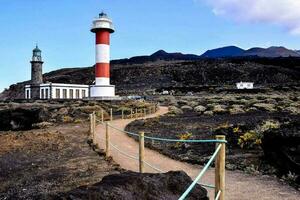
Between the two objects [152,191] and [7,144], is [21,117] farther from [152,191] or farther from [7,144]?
[152,191]

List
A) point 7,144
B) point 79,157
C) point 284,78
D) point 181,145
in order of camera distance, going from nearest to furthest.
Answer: point 79,157
point 181,145
point 7,144
point 284,78

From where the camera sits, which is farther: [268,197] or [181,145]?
[181,145]

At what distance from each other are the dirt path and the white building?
44764 millimetres

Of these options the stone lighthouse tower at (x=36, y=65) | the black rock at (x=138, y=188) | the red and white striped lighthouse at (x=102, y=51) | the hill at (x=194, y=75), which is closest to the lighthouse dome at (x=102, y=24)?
the red and white striped lighthouse at (x=102, y=51)

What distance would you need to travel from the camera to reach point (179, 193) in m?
5.30

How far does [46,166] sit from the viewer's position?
11344mm

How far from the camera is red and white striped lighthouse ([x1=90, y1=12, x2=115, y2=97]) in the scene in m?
43.3

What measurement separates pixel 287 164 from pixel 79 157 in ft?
19.6

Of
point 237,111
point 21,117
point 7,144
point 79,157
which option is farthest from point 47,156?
point 237,111

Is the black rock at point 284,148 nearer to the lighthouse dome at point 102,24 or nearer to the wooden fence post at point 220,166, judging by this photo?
the wooden fence post at point 220,166

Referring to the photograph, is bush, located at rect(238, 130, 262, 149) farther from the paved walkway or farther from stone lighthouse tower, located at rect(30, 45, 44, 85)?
stone lighthouse tower, located at rect(30, 45, 44, 85)

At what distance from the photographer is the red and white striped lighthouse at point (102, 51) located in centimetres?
4334

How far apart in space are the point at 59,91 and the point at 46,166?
52799 millimetres

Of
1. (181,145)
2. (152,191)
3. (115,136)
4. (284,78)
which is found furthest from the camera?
(284,78)
